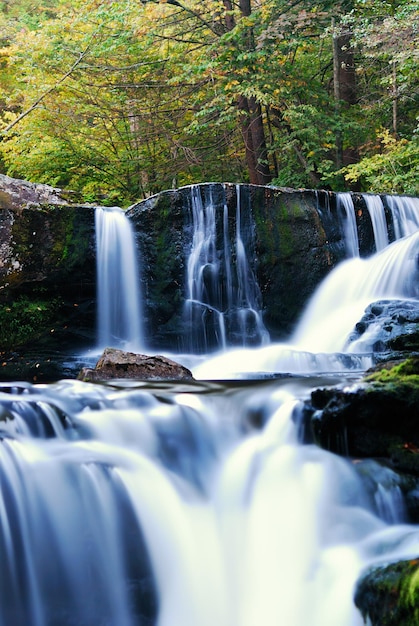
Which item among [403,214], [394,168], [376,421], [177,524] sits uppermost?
[394,168]

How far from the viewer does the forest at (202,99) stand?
12.8 meters

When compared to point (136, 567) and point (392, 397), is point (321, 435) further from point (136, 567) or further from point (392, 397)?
point (136, 567)

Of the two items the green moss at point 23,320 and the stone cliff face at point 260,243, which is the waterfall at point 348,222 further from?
the green moss at point 23,320

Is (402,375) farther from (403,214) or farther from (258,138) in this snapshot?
(258,138)

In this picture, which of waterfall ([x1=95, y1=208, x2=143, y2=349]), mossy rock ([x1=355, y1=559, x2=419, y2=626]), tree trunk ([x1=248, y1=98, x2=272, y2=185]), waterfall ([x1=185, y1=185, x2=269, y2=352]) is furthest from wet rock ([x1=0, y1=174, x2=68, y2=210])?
mossy rock ([x1=355, y1=559, x2=419, y2=626])

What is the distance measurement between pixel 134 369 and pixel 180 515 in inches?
125

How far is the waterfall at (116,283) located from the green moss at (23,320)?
0.87 meters

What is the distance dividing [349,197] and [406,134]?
4967 mm

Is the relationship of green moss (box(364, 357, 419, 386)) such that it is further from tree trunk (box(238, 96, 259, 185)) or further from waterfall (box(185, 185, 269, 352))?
tree trunk (box(238, 96, 259, 185))

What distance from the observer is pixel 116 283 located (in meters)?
10.2

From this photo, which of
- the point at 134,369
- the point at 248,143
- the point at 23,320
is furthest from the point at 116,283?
the point at 248,143

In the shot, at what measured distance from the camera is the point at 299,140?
13.9 metres

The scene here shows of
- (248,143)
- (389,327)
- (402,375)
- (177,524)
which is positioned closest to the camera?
(177,524)

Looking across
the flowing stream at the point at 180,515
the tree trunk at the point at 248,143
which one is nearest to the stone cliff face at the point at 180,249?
the tree trunk at the point at 248,143
